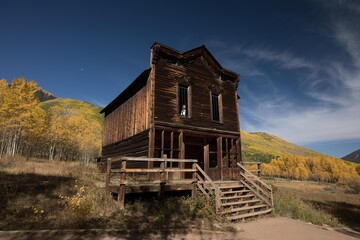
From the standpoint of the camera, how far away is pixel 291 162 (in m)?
134

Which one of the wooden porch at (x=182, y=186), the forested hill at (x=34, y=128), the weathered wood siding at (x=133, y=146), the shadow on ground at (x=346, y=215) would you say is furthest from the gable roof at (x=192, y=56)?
the forested hill at (x=34, y=128)

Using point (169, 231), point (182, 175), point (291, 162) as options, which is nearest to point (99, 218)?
point (169, 231)

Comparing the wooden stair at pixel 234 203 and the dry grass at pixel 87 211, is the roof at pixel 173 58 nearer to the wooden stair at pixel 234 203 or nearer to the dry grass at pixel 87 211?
the wooden stair at pixel 234 203

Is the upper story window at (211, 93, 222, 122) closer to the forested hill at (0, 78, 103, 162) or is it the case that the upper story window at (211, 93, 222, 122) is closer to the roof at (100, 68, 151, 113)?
the roof at (100, 68, 151, 113)

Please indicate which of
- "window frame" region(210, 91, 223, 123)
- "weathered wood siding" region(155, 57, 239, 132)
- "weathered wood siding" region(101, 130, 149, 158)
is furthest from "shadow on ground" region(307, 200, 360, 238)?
"weathered wood siding" region(101, 130, 149, 158)

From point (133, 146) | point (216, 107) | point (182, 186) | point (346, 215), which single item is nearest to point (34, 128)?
point (133, 146)

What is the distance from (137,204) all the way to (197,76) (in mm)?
10856

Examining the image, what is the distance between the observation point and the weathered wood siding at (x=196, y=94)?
15.0 metres

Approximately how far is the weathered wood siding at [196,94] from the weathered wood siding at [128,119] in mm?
1195

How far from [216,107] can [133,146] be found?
23.4 feet

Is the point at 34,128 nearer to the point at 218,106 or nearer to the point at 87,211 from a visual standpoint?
the point at 218,106

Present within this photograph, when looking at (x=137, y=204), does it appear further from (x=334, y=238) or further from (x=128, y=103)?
(x=128, y=103)

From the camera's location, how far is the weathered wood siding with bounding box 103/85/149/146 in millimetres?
15616

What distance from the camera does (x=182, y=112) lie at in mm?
16141
